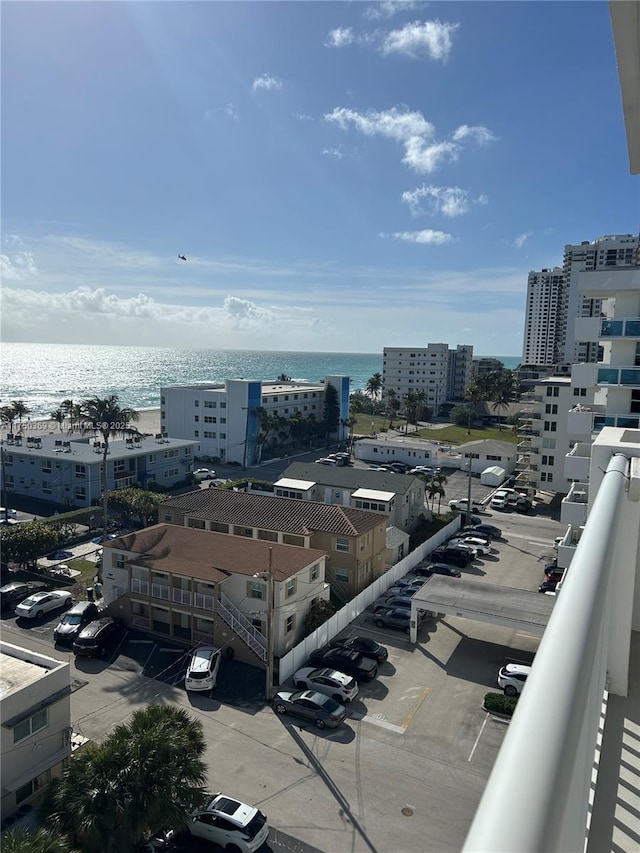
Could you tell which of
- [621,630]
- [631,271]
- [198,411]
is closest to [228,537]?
[631,271]

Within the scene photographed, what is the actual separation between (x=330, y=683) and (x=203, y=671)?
4332 mm

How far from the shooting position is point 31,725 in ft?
47.8

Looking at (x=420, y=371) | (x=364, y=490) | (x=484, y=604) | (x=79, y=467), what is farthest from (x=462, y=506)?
(x=420, y=371)

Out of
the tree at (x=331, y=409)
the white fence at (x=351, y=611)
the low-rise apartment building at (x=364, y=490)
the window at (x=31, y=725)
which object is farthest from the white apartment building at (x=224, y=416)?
the window at (x=31, y=725)

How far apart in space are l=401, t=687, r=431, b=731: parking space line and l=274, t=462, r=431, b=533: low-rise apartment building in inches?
626

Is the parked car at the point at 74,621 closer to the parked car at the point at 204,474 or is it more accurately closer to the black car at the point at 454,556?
the black car at the point at 454,556

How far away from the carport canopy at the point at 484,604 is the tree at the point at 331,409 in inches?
1935

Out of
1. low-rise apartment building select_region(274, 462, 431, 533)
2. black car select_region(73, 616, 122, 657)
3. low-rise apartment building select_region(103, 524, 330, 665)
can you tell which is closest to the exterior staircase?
low-rise apartment building select_region(103, 524, 330, 665)

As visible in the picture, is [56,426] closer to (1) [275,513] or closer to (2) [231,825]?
(1) [275,513]

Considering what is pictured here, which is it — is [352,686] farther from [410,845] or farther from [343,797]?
[410,845]

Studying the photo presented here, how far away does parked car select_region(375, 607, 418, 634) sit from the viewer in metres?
24.5

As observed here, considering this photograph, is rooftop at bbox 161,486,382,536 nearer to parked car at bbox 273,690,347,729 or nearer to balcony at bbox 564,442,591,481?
parked car at bbox 273,690,347,729

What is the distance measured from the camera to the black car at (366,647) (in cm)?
2175

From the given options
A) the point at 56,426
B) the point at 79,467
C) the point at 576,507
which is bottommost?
the point at 56,426
